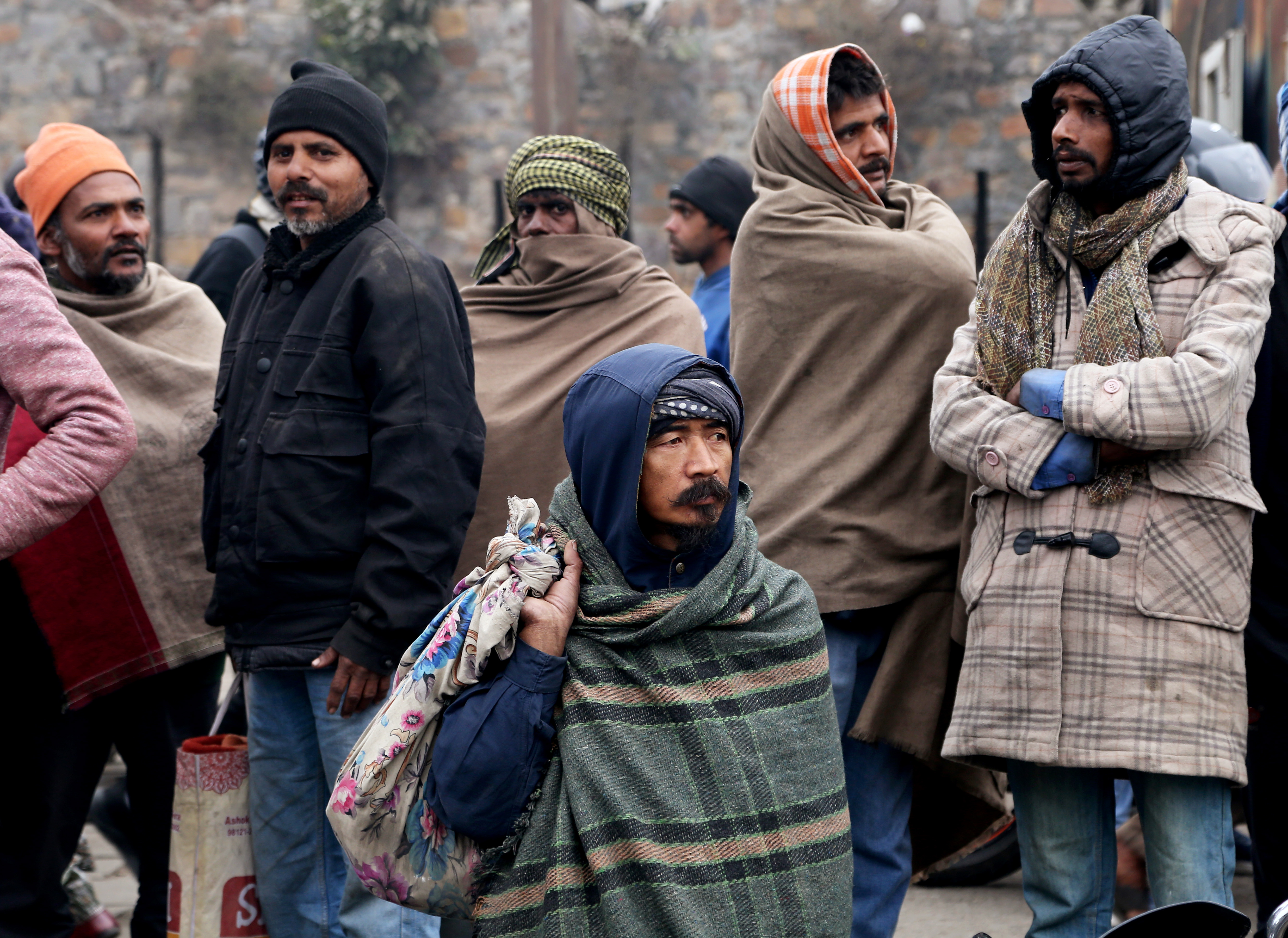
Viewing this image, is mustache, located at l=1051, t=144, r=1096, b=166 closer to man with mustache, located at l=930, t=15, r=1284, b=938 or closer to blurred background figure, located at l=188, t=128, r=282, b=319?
man with mustache, located at l=930, t=15, r=1284, b=938

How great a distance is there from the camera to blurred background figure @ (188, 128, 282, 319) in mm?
4977

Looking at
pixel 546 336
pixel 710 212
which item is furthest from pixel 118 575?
pixel 710 212

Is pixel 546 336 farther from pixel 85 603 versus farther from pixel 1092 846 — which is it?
pixel 1092 846

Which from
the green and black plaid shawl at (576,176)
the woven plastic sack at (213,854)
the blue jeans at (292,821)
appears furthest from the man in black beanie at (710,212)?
the woven plastic sack at (213,854)

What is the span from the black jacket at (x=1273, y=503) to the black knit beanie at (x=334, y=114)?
6.40 ft

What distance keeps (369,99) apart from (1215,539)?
207cm

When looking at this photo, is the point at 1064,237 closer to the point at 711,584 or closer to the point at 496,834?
the point at 711,584

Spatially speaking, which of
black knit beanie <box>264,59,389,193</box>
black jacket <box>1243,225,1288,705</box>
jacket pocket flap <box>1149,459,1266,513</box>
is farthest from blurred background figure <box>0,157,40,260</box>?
black jacket <box>1243,225,1288,705</box>

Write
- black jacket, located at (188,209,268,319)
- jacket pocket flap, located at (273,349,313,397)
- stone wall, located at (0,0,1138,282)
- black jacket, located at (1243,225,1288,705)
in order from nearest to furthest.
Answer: black jacket, located at (1243,225,1288,705), jacket pocket flap, located at (273,349,313,397), black jacket, located at (188,209,268,319), stone wall, located at (0,0,1138,282)

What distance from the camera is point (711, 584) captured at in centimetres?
217

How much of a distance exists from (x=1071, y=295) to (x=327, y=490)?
1568mm

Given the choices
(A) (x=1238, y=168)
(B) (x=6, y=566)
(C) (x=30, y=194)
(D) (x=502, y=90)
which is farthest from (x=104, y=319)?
(D) (x=502, y=90)

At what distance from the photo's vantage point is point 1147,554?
8.29 ft

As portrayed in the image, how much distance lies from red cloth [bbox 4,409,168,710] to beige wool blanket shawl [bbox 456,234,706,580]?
838 mm
